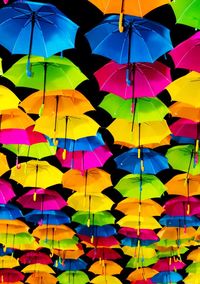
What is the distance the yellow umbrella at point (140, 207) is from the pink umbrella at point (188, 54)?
3435mm

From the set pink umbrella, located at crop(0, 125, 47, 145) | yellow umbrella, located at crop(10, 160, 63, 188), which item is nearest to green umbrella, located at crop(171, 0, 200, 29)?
pink umbrella, located at crop(0, 125, 47, 145)

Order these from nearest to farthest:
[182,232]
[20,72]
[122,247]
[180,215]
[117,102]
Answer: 1. [20,72]
2. [117,102]
3. [180,215]
4. [182,232]
5. [122,247]

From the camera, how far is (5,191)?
6.80 meters

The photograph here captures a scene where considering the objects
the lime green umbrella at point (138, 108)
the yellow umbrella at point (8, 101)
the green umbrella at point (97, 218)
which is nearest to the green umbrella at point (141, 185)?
the green umbrella at point (97, 218)

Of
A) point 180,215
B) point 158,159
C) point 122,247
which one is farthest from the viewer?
point 122,247

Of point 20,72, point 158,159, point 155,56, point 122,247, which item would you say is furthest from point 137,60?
point 122,247

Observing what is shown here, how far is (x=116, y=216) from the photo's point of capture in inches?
324

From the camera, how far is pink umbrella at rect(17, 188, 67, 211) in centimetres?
698

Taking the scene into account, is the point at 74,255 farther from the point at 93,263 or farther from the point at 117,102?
the point at 117,102

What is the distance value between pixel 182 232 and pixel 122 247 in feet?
4.64

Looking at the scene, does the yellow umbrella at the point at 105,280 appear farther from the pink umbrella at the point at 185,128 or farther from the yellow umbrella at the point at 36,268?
the pink umbrella at the point at 185,128

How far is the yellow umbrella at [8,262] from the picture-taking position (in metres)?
9.47

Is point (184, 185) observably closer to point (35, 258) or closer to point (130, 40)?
point (130, 40)

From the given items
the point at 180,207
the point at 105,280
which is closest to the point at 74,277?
the point at 105,280
